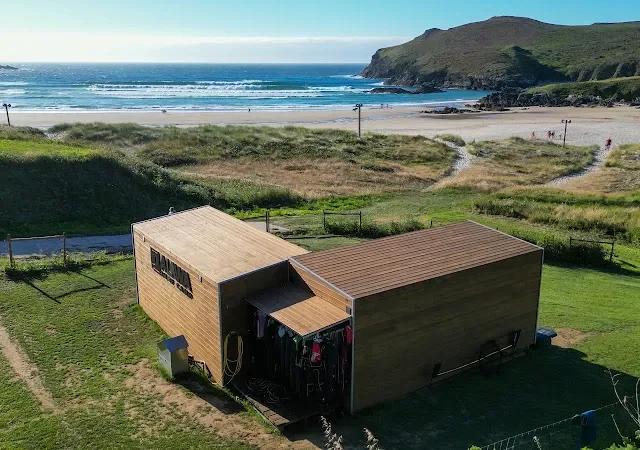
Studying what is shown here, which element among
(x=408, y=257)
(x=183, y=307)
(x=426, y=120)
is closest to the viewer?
(x=408, y=257)

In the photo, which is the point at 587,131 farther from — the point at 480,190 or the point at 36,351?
the point at 36,351

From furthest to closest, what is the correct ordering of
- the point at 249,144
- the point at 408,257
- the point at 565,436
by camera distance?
the point at 249,144
the point at 408,257
the point at 565,436

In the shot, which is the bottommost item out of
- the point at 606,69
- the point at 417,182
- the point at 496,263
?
the point at 417,182

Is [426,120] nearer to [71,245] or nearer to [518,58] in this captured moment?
[71,245]

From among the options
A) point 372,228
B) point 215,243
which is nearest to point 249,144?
point 372,228

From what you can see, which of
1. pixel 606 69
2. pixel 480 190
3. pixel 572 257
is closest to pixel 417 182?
pixel 480 190

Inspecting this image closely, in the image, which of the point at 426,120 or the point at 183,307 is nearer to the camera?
the point at 183,307

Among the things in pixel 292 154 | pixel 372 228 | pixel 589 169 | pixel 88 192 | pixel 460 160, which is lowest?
pixel 589 169

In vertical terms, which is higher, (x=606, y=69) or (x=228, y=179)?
(x=606, y=69)
